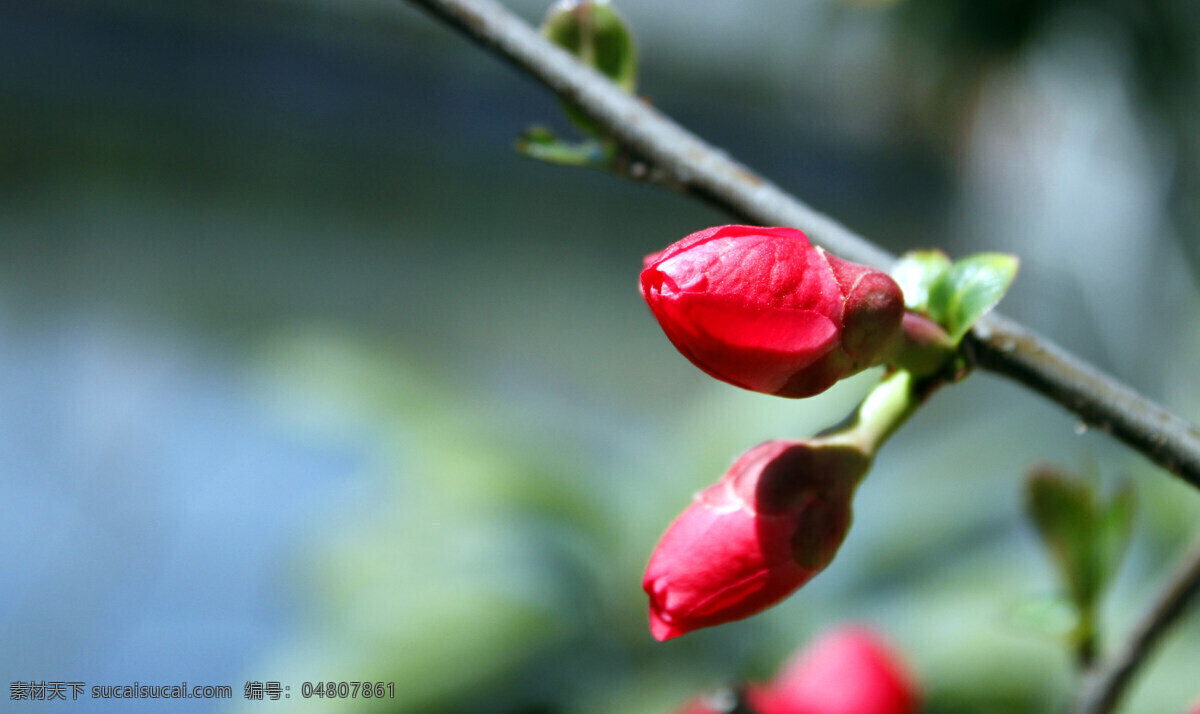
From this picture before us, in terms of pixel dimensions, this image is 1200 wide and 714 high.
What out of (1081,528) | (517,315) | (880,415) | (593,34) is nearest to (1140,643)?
(1081,528)

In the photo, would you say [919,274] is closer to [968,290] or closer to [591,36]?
[968,290]

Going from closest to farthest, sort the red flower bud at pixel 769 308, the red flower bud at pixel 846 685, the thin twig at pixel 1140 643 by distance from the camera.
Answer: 1. the red flower bud at pixel 769 308
2. the thin twig at pixel 1140 643
3. the red flower bud at pixel 846 685

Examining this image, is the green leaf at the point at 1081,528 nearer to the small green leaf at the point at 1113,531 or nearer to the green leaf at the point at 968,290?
the small green leaf at the point at 1113,531

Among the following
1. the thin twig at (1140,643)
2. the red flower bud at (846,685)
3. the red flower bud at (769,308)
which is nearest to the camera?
the red flower bud at (769,308)

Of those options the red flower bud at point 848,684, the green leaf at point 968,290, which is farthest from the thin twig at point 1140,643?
the red flower bud at point 848,684

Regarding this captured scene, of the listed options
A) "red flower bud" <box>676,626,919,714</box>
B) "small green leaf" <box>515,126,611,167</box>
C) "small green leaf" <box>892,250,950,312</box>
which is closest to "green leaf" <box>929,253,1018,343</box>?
"small green leaf" <box>892,250,950,312</box>

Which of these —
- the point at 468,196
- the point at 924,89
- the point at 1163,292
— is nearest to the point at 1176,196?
the point at 1163,292

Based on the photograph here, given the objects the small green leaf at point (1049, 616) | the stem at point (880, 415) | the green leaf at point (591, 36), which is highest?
the green leaf at point (591, 36)
